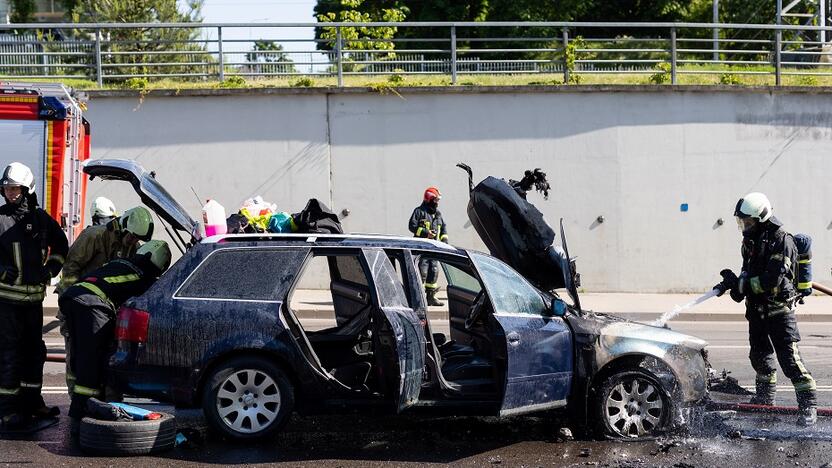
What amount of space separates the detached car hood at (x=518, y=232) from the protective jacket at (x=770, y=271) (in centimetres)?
154

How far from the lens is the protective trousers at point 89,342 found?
6.95 metres

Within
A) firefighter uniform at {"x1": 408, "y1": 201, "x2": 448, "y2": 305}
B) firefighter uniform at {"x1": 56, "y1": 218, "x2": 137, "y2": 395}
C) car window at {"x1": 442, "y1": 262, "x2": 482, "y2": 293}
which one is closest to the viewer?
car window at {"x1": 442, "y1": 262, "x2": 482, "y2": 293}

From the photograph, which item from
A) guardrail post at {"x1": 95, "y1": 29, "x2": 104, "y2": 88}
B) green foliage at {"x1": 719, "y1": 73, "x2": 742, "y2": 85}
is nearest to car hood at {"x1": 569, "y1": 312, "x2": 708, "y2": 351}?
green foliage at {"x1": 719, "y1": 73, "x2": 742, "y2": 85}

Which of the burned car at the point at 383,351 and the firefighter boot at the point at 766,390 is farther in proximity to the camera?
the firefighter boot at the point at 766,390

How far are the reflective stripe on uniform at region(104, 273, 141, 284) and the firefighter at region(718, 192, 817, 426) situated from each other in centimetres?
457

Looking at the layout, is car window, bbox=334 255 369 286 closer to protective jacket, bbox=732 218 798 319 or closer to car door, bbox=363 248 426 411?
car door, bbox=363 248 426 411

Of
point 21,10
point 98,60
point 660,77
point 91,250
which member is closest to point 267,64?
point 98,60

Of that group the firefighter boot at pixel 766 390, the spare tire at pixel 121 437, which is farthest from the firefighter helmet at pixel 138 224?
the firefighter boot at pixel 766 390

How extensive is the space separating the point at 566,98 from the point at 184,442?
Answer: 12715 mm

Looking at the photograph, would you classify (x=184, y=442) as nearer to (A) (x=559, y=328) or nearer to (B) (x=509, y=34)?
(A) (x=559, y=328)

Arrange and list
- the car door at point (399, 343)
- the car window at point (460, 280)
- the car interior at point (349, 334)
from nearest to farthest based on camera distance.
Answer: the car door at point (399, 343) → the car interior at point (349, 334) → the car window at point (460, 280)

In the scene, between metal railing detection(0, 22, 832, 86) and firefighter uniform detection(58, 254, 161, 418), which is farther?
metal railing detection(0, 22, 832, 86)

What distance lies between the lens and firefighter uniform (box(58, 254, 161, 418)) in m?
6.95

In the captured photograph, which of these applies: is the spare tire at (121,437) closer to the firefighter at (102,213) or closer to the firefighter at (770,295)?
the firefighter at (102,213)
